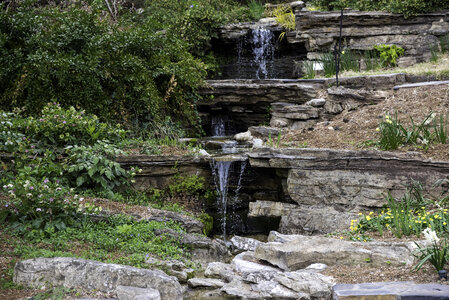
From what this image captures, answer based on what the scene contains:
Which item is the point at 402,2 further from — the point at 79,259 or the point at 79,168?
the point at 79,259

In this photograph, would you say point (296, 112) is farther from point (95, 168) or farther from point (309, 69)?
point (95, 168)

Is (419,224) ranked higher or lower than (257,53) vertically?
lower

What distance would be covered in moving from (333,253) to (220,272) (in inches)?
52.4

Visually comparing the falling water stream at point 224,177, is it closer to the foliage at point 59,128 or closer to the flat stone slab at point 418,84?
the foliage at point 59,128

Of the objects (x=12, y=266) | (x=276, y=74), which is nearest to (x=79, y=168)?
(x=12, y=266)

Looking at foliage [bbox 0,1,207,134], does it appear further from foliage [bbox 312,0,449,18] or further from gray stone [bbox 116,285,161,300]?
foliage [bbox 312,0,449,18]

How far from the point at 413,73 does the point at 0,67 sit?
8.81m

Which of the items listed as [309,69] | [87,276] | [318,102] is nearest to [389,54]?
[309,69]

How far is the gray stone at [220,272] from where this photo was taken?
5.12 metres

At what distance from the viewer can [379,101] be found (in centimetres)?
935

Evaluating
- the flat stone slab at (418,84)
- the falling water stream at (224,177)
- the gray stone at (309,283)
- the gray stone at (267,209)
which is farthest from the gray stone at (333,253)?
the flat stone slab at (418,84)

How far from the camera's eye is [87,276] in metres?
4.57

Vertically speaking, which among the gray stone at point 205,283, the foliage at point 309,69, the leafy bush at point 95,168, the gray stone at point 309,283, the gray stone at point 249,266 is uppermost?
the foliage at point 309,69

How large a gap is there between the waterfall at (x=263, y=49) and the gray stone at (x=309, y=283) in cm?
907
